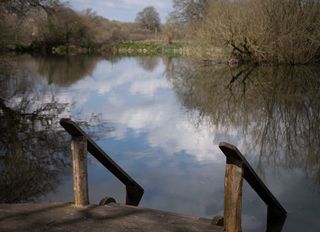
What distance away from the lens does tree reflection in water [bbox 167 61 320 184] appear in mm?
9336

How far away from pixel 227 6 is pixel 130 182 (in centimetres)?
2381

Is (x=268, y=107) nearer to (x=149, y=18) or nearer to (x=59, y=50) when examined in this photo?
(x=59, y=50)

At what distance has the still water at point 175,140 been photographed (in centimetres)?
679

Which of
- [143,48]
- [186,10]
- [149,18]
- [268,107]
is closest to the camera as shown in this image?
[268,107]

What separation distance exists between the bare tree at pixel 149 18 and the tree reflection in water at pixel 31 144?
79269mm

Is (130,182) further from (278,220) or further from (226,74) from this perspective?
(226,74)

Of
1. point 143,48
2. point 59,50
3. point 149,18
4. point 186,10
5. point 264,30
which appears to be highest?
point 149,18

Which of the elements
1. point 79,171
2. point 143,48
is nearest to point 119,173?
point 79,171

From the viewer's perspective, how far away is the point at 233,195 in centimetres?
400

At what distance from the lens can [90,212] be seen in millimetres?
4652

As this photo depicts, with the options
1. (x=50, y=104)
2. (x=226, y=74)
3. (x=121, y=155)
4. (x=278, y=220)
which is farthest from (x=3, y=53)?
(x=278, y=220)

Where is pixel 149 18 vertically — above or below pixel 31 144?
above

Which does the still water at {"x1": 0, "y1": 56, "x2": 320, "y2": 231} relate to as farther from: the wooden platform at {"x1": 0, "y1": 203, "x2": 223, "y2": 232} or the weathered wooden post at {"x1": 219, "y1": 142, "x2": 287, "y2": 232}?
the weathered wooden post at {"x1": 219, "y1": 142, "x2": 287, "y2": 232}

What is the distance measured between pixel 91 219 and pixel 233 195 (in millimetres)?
1427
